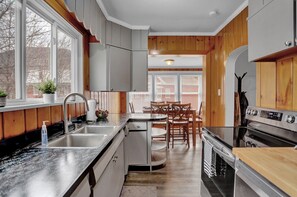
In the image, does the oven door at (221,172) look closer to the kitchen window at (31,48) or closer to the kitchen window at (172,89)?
the kitchen window at (31,48)

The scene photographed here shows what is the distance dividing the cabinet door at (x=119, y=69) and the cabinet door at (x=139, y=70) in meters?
0.09

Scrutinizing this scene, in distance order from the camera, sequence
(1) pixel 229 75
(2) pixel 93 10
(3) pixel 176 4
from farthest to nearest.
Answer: (1) pixel 229 75 < (3) pixel 176 4 < (2) pixel 93 10

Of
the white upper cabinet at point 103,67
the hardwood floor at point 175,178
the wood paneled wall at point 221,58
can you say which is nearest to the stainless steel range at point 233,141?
the hardwood floor at point 175,178

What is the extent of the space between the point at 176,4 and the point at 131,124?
5.62 feet

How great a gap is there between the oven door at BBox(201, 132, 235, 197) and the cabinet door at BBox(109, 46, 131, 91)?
189 cm

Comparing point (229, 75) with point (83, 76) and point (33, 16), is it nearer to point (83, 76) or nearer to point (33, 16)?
point (83, 76)

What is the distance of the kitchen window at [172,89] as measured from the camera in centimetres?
799

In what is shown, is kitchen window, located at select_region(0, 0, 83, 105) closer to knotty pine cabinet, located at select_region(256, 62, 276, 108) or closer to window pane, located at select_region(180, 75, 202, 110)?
knotty pine cabinet, located at select_region(256, 62, 276, 108)

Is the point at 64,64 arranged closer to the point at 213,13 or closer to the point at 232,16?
the point at 213,13

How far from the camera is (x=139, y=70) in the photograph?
370cm

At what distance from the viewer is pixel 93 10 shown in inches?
93.4

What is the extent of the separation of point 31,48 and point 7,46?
331 mm

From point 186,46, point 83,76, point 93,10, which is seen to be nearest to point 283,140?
point 93,10

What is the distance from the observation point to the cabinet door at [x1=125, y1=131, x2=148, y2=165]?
10.2 ft
